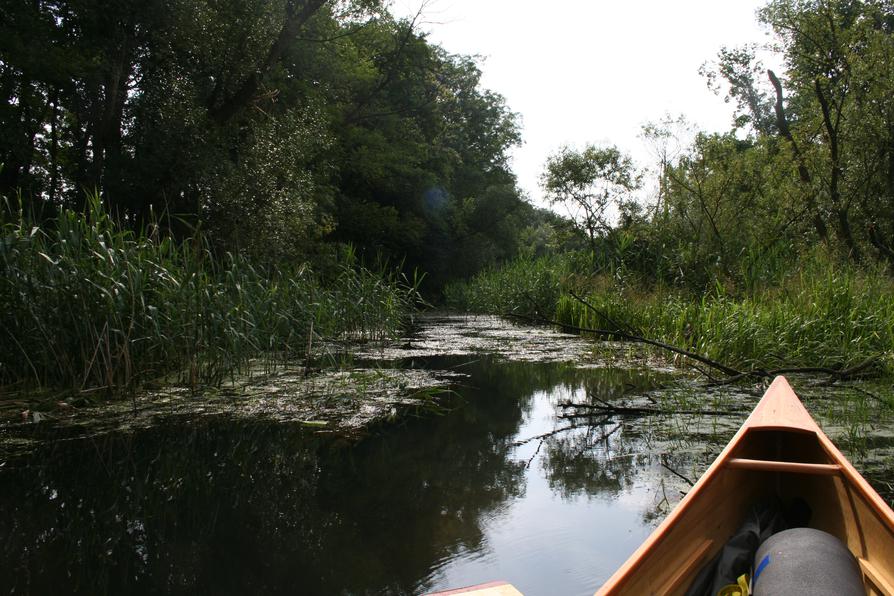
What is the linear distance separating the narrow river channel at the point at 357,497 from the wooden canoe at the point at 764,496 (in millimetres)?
422

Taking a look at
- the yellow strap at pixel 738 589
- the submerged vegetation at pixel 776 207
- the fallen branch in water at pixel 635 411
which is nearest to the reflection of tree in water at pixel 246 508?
the fallen branch in water at pixel 635 411

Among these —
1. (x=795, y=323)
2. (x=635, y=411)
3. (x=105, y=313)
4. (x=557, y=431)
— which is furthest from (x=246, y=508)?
(x=795, y=323)

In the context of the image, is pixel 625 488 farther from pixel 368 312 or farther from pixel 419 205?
pixel 419 205

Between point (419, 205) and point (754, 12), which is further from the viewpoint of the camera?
point (419, 205)

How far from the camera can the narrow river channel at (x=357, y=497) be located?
6.55 feet

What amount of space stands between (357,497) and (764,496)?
158 centimetres

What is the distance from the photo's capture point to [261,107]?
1232 centimetres

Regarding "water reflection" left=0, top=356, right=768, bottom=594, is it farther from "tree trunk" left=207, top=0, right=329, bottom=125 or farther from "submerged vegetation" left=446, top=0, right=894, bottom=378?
"tree trunk" left=207, top=0, right=329, bottom=125

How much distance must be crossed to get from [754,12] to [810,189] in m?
3.75

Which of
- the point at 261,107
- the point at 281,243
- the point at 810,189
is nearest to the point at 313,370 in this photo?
the point at 281,243

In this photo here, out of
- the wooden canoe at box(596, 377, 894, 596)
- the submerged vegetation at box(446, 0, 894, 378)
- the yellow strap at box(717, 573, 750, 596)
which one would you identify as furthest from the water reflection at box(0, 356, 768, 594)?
the submerged vegetation at box(446, 0, 894, 378)

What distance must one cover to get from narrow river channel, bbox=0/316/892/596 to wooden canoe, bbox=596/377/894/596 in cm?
42

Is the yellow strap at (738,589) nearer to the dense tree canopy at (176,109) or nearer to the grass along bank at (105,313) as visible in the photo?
the grass along bank at (105,313)

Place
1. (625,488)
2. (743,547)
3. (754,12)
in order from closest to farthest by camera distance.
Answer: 1. (743,547)
2. (625,488)
3. (754,12)
